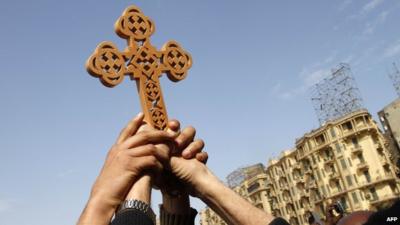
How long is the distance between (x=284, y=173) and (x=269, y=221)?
71.7m

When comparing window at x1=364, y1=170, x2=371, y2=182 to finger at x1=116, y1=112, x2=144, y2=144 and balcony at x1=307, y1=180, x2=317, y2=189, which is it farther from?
finger at x1=116, y1=112, x2=144, y2=144

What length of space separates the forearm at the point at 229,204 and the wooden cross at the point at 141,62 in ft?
2.19

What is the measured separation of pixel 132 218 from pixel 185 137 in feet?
2.99

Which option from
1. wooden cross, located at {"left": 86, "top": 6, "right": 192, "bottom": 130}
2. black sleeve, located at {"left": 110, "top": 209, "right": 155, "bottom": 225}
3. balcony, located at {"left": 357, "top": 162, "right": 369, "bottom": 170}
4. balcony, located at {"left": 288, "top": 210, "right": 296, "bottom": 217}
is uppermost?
balcony, located at {"left": 357, "top": 162, "right": 369, "bottom": 170}

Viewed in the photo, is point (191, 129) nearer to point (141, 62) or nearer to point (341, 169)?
point (141, 62)

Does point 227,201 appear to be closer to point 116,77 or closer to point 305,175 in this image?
point 116,77

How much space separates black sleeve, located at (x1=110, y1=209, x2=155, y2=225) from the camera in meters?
2.19

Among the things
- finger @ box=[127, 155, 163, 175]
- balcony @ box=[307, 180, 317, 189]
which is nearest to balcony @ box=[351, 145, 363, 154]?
balcony @ box=[307, 180, 317, 189]

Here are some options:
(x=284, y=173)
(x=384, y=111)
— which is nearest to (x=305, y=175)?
(x=284, y=173)

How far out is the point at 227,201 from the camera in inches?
104

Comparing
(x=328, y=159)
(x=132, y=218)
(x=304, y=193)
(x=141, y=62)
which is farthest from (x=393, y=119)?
(x=132, y=218)

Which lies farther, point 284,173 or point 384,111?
point 284,173

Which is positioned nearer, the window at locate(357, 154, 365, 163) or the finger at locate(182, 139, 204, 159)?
the finger at locate(182, 139, 204, 159)

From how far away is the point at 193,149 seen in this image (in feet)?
9.75
